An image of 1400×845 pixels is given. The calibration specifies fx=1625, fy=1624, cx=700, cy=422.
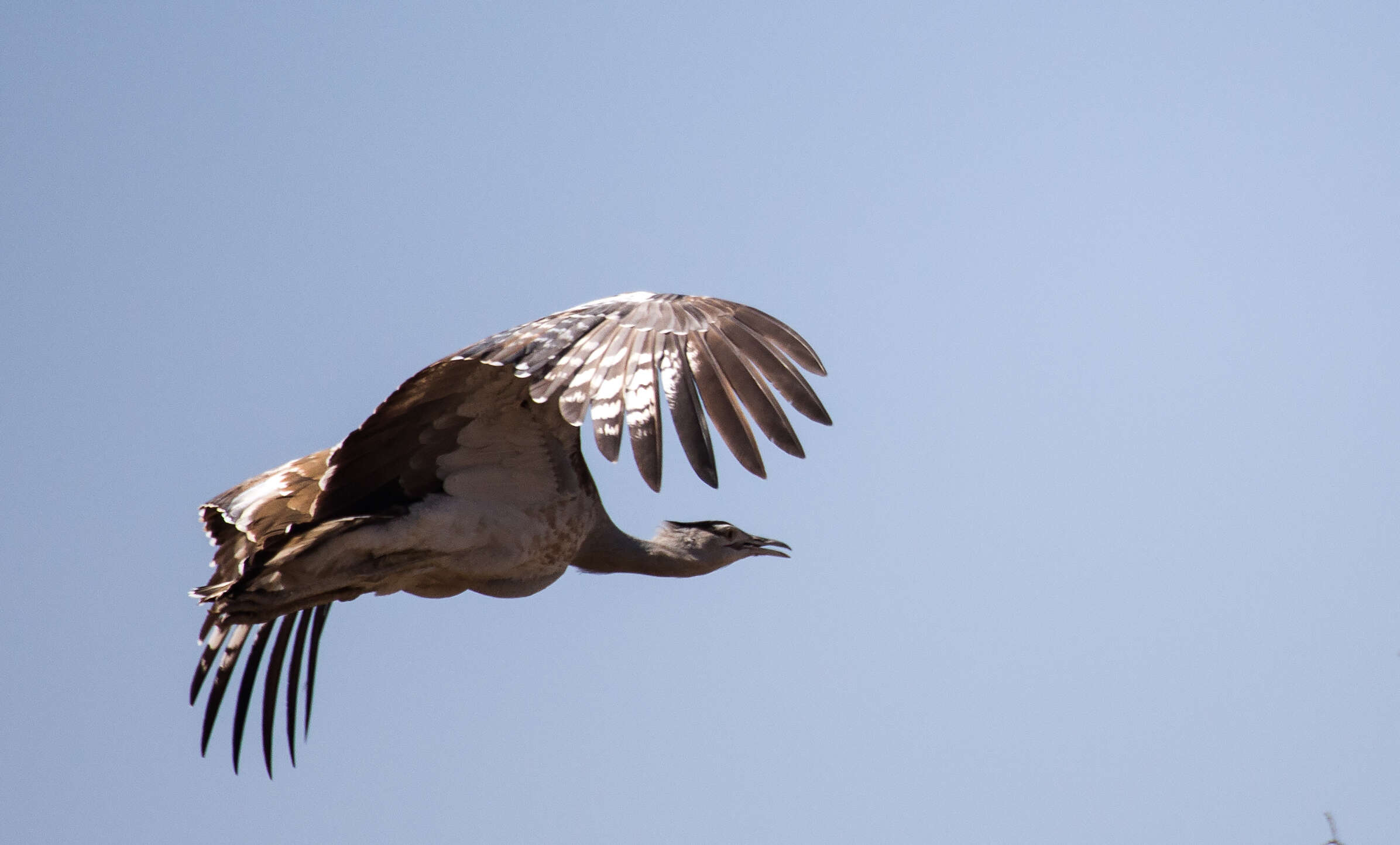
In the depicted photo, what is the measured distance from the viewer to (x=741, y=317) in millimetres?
7121

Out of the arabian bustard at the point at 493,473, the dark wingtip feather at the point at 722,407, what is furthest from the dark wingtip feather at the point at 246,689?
the dark wingtip feather at the point at 722,407

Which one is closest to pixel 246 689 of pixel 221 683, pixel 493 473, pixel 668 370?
pixel 221 683

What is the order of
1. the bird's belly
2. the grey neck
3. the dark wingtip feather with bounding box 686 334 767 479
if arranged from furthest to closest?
the grey neck
the bird's belly
the dark wingtip feather with bounding box 686 334 767 479

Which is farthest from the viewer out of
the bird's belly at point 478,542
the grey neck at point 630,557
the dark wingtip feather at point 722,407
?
the grey neck at point 630,557

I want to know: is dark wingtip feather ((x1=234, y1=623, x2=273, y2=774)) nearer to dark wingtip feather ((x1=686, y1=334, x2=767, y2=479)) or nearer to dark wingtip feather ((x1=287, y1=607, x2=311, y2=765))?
dark wingtip feather ((x1=287, y1=607, x2=311, y2=765))

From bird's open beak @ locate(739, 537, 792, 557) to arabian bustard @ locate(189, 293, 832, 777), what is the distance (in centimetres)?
51

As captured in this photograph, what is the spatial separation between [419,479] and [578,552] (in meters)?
1.05

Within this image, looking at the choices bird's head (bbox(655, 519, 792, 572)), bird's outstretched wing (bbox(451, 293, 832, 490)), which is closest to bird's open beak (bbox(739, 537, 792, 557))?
bird's head (bbox(655, 519, 792, 572))

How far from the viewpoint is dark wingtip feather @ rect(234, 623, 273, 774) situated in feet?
29.0

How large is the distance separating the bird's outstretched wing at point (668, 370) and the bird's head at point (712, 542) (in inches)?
86.5

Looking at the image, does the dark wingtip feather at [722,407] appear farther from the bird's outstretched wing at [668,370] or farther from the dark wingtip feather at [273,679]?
the dark wingtip feather at [273,679]

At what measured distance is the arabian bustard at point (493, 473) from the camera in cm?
657

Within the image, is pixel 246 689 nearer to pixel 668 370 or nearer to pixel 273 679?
pixel 273 679

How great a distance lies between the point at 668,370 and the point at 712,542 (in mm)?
2759
